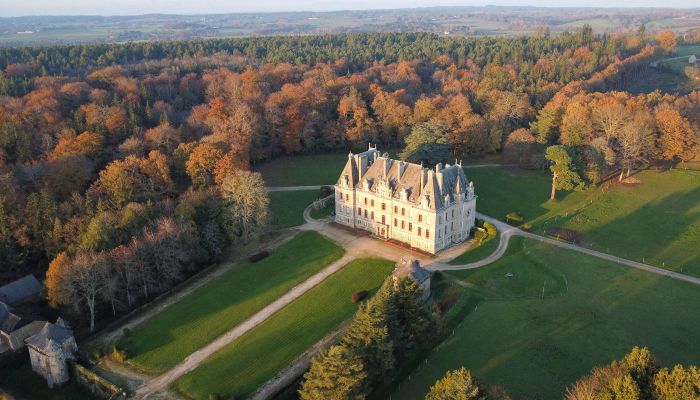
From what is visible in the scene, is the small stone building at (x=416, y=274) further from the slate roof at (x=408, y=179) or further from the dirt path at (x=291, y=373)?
the slate roof at (x=408, y=179)

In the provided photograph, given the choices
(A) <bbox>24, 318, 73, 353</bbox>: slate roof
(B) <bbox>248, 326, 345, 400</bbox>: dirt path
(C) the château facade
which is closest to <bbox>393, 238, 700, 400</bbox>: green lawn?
(C) the château facade

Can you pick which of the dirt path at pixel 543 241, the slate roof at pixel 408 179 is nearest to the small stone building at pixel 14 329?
the slate roof at pixel 408 179

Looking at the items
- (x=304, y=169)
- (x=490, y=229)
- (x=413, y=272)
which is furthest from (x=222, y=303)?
(x=304, y=169)

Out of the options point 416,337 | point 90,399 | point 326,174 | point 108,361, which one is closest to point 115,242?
point 108,361

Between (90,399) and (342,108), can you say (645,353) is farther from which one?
(342,108)

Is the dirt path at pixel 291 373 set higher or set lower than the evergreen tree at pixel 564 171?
lower
